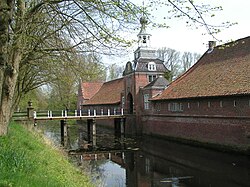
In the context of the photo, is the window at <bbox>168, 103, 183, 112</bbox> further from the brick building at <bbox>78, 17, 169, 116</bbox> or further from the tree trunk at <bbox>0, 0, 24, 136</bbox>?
the tree trunk at <bbox>0, 0, 24, 136</bbox>

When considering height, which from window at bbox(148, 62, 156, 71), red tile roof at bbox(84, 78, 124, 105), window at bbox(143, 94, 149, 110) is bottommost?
window at bbox(143, 94, 149, 110)

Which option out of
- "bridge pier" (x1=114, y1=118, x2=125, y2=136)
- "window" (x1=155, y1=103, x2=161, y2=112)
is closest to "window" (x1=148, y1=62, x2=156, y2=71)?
"window" (x1=155, y1=103, x2=161, y2=112)

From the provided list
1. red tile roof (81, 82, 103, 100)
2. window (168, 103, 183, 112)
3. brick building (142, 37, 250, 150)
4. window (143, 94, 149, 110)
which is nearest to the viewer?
brick building (142, 37, 250, 150)

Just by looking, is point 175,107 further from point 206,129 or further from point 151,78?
point 151,78

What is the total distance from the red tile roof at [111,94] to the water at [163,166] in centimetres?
1755

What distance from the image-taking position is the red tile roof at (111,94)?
131 feet

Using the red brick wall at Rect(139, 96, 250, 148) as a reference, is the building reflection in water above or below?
below

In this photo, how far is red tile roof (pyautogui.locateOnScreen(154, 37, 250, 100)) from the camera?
18.6 meters

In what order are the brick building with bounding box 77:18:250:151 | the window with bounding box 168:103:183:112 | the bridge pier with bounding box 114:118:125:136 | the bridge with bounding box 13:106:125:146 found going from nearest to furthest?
the brick building with bounding box 77:18:250:151 < the window with bounding box 168:103:183:112 < the bridge with bounding box 13:106:125:146 < the bridge pier with bounding box 114:118:125:136

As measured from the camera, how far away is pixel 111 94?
42.5 metres

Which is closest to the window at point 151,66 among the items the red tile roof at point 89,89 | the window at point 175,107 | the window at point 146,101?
the window at point 146,101

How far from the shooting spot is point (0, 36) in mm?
6262

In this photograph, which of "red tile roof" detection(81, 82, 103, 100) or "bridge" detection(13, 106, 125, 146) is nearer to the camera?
"bridge" detection(13, 106, 125, 146)

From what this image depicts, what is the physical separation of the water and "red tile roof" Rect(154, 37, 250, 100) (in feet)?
12.1
